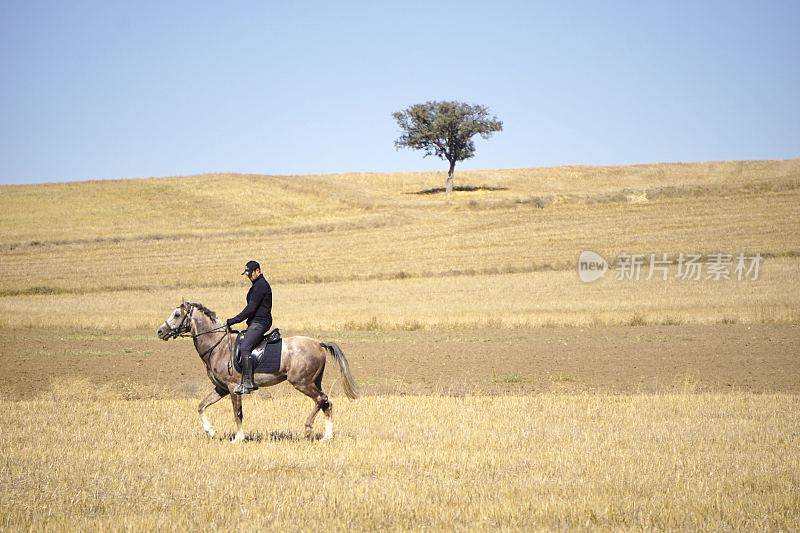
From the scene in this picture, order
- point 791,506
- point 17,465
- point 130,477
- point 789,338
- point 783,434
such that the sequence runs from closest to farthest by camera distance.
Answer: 1. point 791,506
2. point 130,477
3. point 17,465
4. point 783,434
5. point 789,338

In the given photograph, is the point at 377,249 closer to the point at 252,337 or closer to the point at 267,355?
the point at 267,355

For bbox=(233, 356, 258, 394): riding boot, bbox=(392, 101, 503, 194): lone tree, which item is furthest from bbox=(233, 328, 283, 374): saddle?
bbox=(392, 101, 503, 194): lone tree

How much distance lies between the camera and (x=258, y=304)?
38.9 ft

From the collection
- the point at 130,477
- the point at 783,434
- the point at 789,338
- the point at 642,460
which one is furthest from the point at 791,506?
the point at 789,338

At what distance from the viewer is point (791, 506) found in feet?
27.0

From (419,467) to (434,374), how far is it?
9520 mm

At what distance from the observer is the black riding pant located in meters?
11.9

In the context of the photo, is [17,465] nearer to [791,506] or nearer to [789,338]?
[791,506]

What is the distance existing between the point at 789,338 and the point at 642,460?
51.6 feet

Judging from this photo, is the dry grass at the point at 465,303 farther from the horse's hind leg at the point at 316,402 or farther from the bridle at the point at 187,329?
the horse's hind leg at the point at 316,402

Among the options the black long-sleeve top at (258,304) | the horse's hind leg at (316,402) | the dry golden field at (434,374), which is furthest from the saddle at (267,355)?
the dry golden field at (434,374)

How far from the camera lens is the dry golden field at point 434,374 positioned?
338 inches

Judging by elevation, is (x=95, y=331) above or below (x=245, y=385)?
below

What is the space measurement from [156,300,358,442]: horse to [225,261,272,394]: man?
149 mm
